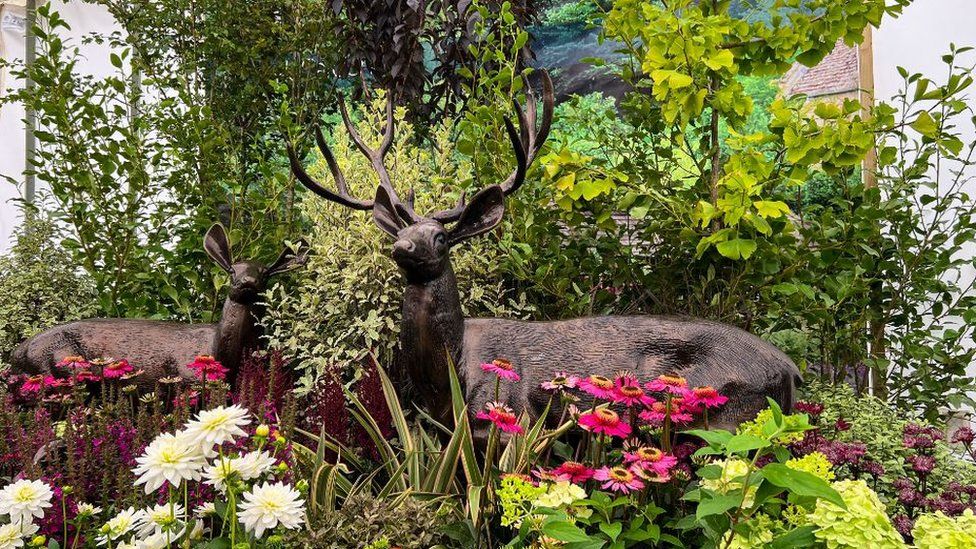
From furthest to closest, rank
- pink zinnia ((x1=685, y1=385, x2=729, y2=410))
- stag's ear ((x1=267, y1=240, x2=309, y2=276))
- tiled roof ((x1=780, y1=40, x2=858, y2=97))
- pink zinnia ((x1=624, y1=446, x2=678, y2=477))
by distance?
tiled roof ((x1=780, y1=40, x2=858, y2=97)) < stag's ear ((x1=267, y1=240, x2=309, y2=276)) < pink zinnia ((x1=685, y1=385, x2=729, y2=410)) < pink zinnia ((x1=624, y1=446, x2=678, y2=477))

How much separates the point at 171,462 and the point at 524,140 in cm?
182

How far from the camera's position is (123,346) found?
2986 millimetres

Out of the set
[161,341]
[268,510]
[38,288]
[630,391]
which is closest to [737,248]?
[630,391]

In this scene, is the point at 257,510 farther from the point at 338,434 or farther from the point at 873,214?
the point at 873,214

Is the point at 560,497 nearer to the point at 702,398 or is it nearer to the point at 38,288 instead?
the point at 702,398

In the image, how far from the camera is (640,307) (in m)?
3.10

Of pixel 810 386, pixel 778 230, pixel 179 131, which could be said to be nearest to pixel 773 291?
pixel 778 230

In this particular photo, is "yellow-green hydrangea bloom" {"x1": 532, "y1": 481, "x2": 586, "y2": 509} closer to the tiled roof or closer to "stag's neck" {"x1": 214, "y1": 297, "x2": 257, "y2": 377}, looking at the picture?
"stag's neck" {"x1": 214, "y1": 297, "x2": 257, "y2": 377}

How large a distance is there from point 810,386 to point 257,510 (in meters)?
2.30

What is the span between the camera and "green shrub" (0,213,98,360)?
351 centimetres

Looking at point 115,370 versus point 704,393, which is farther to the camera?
point 115,370

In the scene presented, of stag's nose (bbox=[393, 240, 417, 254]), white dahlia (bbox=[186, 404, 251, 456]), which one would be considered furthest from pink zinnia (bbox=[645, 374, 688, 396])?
white dahlia (bbox=[186, 404, 251, 456])

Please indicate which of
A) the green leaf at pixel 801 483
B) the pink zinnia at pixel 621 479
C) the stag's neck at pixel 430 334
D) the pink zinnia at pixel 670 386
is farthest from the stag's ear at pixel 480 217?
the green leaf at pixel 801 483

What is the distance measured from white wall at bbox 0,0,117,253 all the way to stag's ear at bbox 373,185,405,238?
4.22 meters
